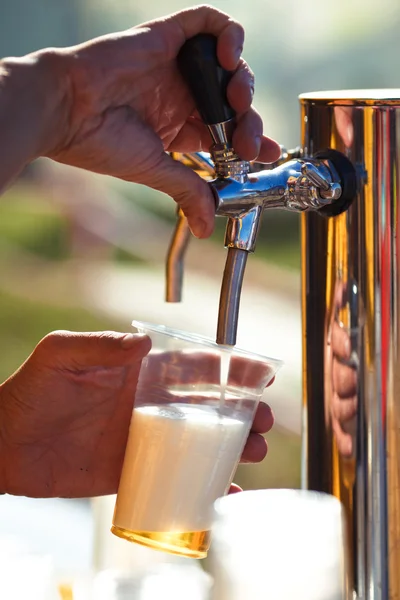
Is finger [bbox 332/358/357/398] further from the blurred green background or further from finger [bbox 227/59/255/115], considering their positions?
the blurred green background

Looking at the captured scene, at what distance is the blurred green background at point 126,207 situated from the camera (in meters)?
3.30

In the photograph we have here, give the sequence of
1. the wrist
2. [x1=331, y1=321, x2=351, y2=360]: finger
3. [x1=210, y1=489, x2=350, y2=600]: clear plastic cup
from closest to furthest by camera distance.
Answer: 1. [x1=210, y1=489, x2=350, y2=600]: clear plastic cup
2. the wrist
3. [x1=331, y1=321, x2=351, y2=360]: finger

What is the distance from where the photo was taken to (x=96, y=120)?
67 cm

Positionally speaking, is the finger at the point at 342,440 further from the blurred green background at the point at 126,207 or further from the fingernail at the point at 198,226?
the blurred green background at the point at 126,207

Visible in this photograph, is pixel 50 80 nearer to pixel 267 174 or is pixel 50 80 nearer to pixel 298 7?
pixel 267 174

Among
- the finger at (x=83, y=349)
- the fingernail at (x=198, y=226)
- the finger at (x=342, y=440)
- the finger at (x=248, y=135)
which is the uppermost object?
the finger at (x=248, y=135)

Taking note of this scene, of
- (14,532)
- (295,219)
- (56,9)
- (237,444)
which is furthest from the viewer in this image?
(56,9)

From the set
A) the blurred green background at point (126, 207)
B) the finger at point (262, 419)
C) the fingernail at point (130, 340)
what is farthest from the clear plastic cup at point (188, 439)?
the blurred green background at point (126, 207)

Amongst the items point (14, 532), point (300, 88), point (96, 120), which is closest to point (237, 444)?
point (96, 120)

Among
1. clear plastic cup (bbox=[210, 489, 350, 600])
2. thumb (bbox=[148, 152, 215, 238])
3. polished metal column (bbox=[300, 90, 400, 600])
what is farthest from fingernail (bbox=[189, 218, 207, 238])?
clear plastic cup (bbox=[210, 489, 350, 600])

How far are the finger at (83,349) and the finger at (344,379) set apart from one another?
17cm

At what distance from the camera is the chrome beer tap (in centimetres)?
65

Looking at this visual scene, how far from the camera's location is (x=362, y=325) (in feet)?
2.37

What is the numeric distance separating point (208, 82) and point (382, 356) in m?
0.25
